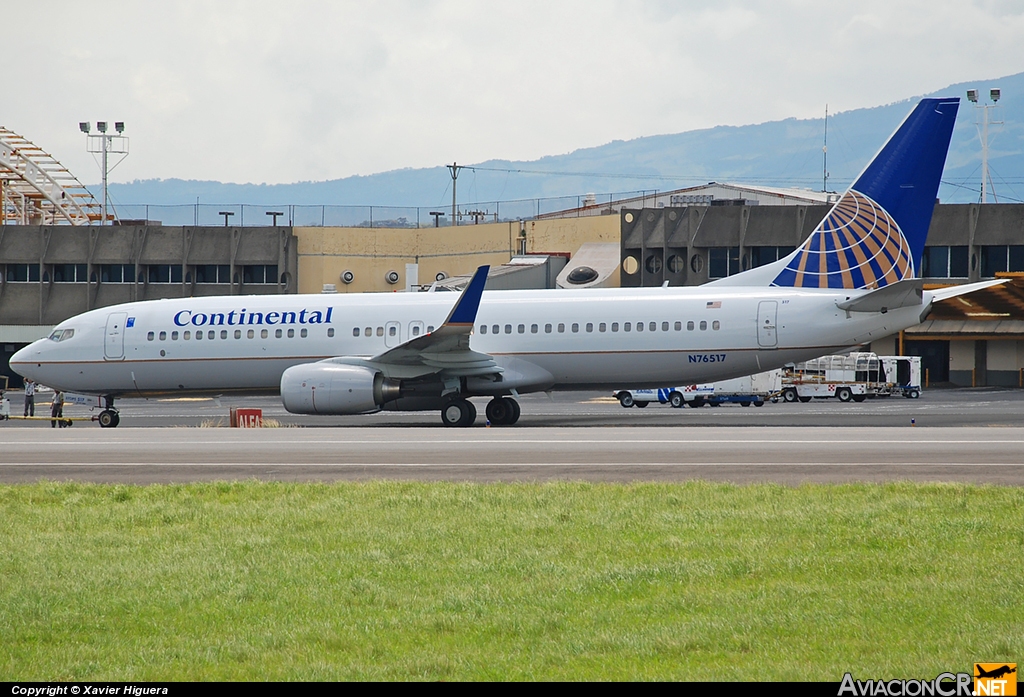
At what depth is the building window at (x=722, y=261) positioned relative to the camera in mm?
58625

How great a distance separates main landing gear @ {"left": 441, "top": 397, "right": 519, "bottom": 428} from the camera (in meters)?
26.5

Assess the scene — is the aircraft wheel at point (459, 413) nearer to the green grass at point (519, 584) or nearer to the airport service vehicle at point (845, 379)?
the green grass at point (519, 584)

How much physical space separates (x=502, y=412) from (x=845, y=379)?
22.5 m

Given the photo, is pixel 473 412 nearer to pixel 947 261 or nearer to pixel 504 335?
pixel 504 335

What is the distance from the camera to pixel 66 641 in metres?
7.00

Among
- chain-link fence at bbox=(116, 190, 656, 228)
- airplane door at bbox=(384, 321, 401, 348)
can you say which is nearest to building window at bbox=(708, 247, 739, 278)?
chain-link fence at bbox=(116, 190, 656, 228)

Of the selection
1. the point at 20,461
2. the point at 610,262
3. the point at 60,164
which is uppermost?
the point at 60,164

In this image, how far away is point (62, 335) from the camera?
98.1 feet

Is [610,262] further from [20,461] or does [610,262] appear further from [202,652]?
[202,652]

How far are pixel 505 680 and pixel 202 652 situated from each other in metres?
1.88

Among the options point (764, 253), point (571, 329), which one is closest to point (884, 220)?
point (571, 329)

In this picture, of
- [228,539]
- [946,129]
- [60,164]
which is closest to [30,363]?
[228,539]

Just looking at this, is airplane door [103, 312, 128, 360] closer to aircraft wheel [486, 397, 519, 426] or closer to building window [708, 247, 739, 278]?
aircraft wheel [486, 397, 519, 426]

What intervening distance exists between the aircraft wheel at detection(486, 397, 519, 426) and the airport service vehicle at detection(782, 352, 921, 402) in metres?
20.1
